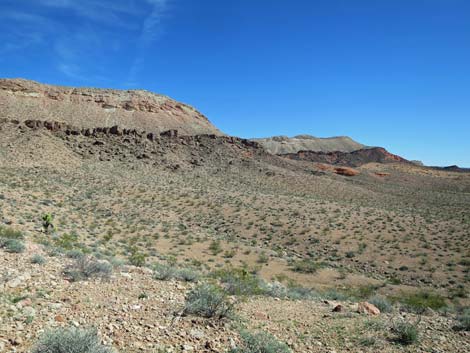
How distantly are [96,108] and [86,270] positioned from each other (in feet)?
204

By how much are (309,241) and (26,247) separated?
18680mm

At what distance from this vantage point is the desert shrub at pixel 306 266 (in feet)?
61.0

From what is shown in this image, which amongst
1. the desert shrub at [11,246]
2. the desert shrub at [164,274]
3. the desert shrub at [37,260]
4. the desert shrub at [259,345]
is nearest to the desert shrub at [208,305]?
the desert shrub at [259,345]

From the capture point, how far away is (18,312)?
574 cm

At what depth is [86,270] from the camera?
26.9 ft

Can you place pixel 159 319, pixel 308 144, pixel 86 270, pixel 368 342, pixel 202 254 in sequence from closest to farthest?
pixel 159 319, pixel 368 342, pixel 86 270, pixel 202 254, pixel 308 144

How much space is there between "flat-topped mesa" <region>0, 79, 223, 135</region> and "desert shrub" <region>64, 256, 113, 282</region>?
51648mm

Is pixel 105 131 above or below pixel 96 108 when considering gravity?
below

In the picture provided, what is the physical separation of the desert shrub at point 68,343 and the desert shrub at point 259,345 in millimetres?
2103

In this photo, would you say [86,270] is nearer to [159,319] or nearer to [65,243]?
[159,319]

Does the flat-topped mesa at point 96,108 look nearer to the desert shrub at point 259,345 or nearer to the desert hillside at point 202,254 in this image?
the desert hillside at point 202,254

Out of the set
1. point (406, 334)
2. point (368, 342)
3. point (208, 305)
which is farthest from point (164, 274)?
point (406, 334)

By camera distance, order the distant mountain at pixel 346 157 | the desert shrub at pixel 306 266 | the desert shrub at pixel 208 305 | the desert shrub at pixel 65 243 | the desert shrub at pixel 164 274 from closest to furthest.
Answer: the desert shrub at pixel 208 305, the desert shrub at pixel 164 274, the desert shrub at pixel 65 243, the desert shrub at pixel 306 266, the distant mountain at pixel 346 157

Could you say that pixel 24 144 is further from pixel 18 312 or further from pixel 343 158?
pixel 343 158
